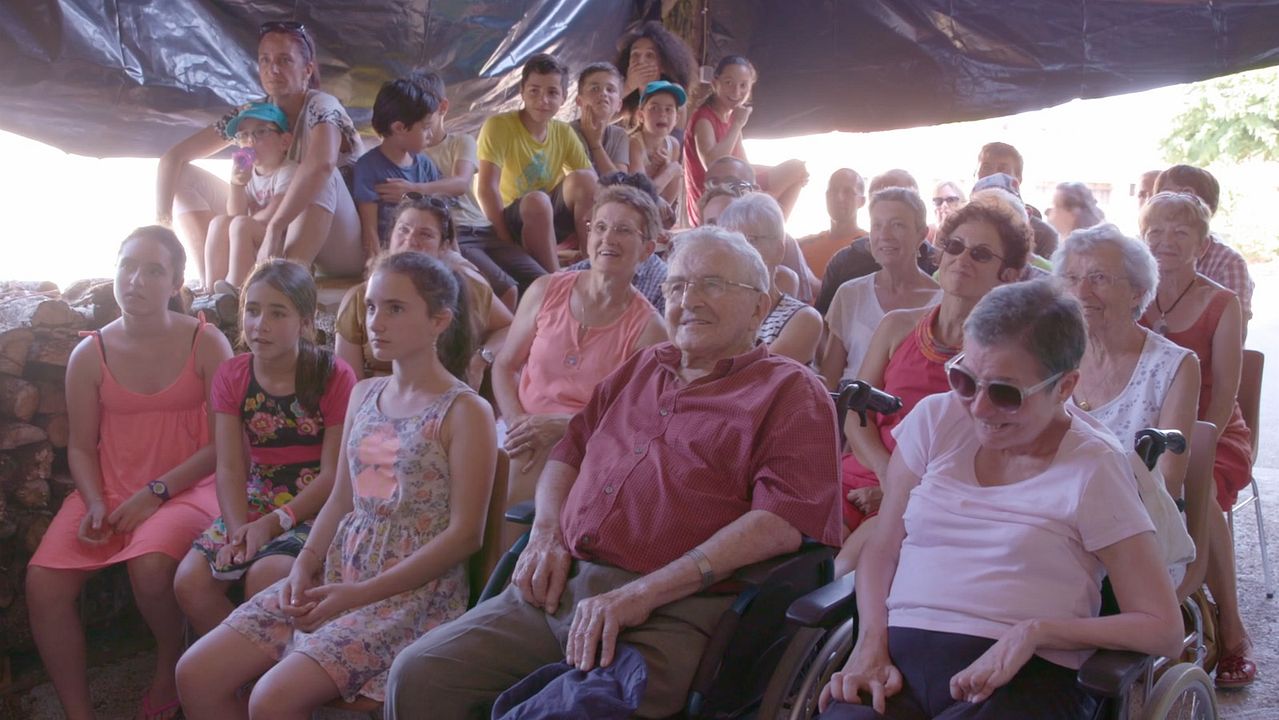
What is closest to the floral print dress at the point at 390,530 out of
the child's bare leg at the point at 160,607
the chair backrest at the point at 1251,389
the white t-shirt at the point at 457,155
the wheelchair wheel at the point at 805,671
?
the child's bare leg at the point at 160,607

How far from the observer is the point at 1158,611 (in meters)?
1.70

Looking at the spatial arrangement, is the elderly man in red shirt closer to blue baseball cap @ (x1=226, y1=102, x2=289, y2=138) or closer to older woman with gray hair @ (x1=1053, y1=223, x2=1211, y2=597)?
older woman with gray hair @ (x1=1053, y1=223, x2=1211, y2=597)

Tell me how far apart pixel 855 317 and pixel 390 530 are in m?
1.69

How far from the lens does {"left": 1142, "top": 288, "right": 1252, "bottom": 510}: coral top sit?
3164 mm

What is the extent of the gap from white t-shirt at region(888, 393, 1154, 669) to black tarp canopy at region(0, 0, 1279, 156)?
3239mm

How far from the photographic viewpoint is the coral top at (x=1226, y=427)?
3164 millimetres

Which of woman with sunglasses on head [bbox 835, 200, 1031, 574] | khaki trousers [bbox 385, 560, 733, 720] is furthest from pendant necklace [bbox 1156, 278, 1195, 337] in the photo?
khaki trousers [bbox 385, 560, 733, 720]

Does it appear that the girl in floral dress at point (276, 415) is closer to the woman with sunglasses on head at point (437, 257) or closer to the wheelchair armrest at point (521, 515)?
the woman with sunglasses on head at point (437, 257)

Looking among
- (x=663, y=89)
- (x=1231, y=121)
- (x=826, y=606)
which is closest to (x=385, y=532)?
(x=826, y=606)

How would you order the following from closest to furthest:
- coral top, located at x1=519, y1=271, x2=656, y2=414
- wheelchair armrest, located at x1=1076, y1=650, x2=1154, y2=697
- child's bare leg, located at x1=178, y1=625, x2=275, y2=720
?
wheelchair armrest, located at x1=1076, y1=650, x2=1154, y2=697 → child's bare leg, located at x1=178, y1=625, x2=275, y2=720 → coral top, located at x1=519, y1=271, x2=656, y2=414

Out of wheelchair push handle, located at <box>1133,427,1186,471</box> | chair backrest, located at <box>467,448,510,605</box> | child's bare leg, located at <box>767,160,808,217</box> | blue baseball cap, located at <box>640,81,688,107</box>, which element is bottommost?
chair backrest, located at <box>467,448,510,605</box>

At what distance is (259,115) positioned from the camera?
3.90 m

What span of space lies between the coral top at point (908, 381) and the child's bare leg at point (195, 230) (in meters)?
2.80

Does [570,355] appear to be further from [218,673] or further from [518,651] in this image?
[218,673]
